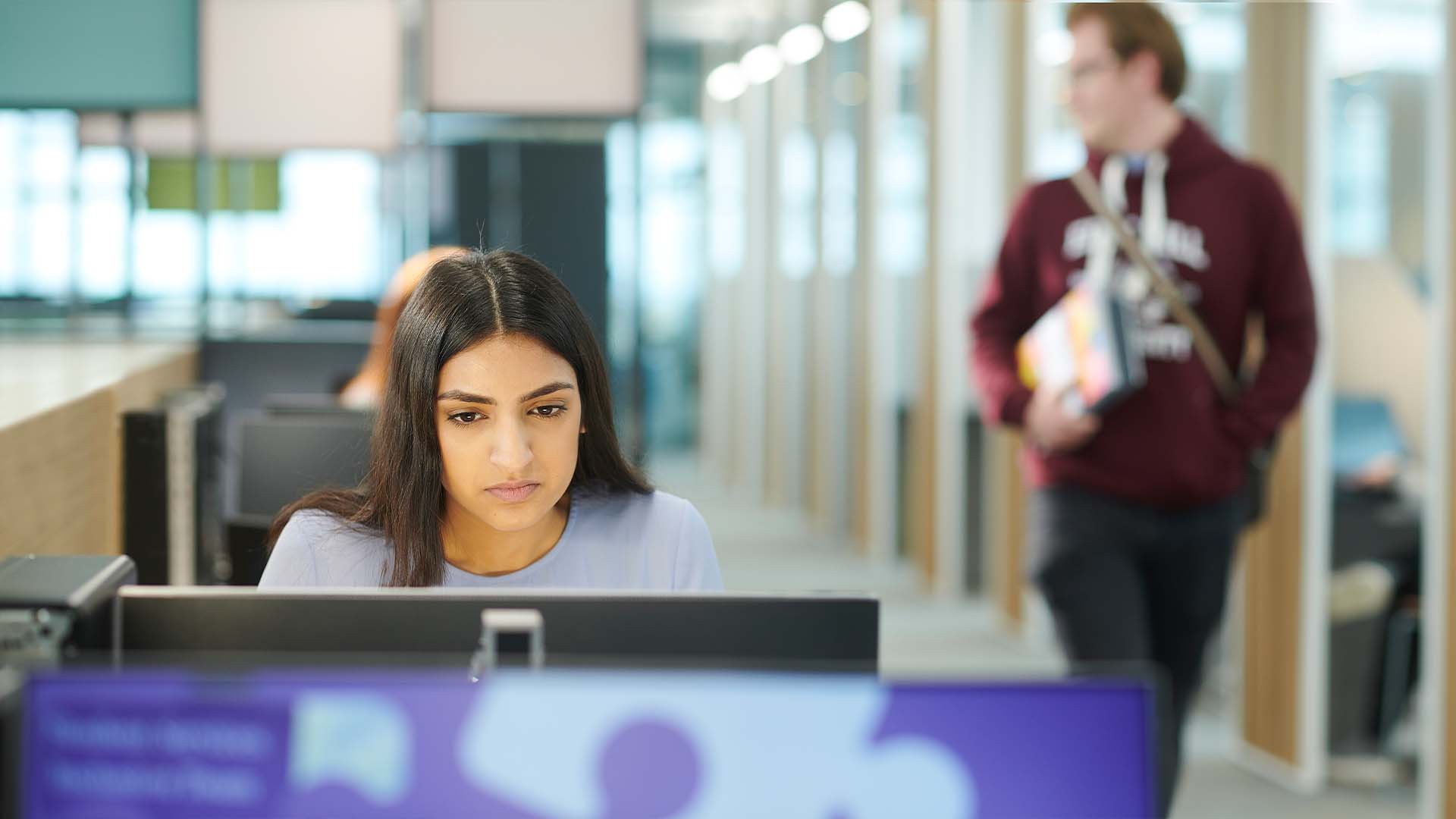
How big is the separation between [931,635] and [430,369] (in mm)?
4640

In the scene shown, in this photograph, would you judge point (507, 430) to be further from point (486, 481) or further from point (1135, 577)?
point (1135, 577)

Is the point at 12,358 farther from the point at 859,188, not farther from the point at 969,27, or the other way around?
the point at 859,188

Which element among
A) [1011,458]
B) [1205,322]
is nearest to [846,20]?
[1011,458]

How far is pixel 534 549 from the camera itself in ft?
5.75

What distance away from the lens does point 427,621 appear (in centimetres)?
105

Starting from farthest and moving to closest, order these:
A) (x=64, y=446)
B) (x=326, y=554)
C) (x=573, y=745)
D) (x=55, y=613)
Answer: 1. (x=64, y=446)
2. (x=326, y=554)
3. (x=55, y=613)
4. (x=573, y=745)

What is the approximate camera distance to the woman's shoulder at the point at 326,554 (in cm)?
163

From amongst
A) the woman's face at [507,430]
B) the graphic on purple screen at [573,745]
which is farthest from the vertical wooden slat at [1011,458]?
the graphic on purple screen at [573,745]

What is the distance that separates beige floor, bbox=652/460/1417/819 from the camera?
3.74m

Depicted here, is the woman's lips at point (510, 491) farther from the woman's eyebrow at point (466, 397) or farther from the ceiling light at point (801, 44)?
the ceiling light at point (801, 44)

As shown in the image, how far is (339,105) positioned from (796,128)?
494 centimetres

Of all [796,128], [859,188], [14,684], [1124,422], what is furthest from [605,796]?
[796,128]

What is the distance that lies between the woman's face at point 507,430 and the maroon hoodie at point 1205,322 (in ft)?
4.37

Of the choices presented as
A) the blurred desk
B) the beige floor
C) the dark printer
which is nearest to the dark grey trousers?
the beige floor
